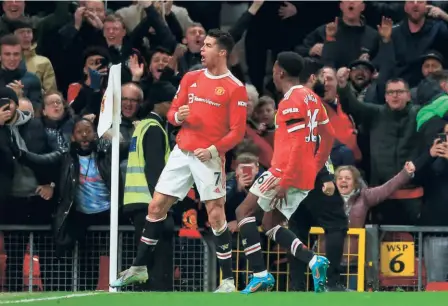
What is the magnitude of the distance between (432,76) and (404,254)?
2372 mm

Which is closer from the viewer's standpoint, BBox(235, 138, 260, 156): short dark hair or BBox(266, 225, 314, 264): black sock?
BBox(266, 225, 314, 264): black sock

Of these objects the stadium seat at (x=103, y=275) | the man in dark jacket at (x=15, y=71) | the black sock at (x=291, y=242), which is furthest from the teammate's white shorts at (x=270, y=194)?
the man in dark jacket at (x=15, y=71)

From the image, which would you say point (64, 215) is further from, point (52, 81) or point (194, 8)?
point (194, 8)

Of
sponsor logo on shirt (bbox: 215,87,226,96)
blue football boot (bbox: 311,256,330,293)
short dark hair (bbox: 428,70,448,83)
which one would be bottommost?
blue football boot (bbox: 311,256,330,293)

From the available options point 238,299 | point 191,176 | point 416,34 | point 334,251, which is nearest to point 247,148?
point 334,251

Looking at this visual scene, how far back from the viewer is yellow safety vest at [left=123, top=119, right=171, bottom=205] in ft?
50.3

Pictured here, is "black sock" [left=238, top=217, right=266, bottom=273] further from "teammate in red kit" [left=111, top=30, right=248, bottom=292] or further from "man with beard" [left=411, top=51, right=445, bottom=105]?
"man with beard" [left=411, top=51, right=445, bottom=105]

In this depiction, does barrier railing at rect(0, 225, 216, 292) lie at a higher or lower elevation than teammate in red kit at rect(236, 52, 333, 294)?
lower

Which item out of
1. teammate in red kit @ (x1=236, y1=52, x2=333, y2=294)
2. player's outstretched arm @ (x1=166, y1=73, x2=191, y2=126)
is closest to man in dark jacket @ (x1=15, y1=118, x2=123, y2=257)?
player's outstretched arm @ (x1=166, y1=73, x2=191, y2=126)

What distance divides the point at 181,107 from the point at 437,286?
344 centimetres

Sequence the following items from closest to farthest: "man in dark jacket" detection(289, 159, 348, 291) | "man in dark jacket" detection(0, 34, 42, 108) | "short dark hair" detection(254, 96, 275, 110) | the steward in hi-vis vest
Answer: "man in dark jacket" detection(289, 159, 348, 291) → the steward in hi-vis vest → "short dark hair" detection(254, 96, 275, 110) → "man in dark jacket" detection(0, 34, 42, 108)

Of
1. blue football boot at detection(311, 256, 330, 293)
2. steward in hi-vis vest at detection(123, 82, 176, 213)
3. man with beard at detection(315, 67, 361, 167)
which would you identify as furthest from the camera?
man with beard at detection(315, 67, 361, 167)

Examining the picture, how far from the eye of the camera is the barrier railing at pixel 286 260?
50.4ft

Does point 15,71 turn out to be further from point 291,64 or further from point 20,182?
point 291,64
